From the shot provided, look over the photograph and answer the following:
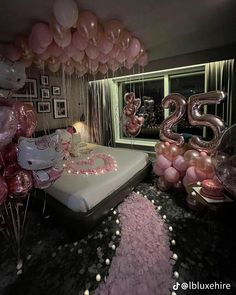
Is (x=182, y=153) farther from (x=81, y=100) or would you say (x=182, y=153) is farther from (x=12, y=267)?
(x=81, y=100)

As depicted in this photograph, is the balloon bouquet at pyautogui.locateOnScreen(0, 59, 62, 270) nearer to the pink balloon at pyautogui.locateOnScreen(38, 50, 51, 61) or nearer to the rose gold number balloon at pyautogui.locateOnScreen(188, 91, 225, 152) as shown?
the pink balloon at pyautogui.locateOnScreen(38, 50, 51, 61)

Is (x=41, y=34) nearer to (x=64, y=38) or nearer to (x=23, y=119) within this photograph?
(x=64, y=38)

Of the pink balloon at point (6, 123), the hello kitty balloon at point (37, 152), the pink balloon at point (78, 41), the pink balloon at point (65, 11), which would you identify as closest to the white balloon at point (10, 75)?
the pink balloon at point (6, 123)

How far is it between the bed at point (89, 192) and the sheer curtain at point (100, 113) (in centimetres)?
169

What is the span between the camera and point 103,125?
4.29 meters

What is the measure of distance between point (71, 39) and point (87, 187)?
1.88 m

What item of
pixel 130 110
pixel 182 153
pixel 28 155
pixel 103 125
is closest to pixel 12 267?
pixel 28 155

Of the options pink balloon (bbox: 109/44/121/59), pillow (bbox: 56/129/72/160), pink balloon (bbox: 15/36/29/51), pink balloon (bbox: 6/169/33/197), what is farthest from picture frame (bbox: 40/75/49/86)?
pink balloon (bbox: 6/169/33/197)

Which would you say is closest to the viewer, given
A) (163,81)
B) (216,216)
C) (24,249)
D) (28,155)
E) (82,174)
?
(28,155)

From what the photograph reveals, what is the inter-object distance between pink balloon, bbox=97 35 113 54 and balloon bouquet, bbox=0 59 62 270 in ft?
3.78

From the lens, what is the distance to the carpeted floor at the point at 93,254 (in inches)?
55.9

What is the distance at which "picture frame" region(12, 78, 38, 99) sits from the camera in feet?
10.5

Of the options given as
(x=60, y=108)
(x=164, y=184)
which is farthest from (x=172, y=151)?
(x=60, y=108)

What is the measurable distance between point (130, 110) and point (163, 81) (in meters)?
1.10
